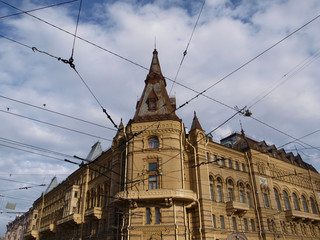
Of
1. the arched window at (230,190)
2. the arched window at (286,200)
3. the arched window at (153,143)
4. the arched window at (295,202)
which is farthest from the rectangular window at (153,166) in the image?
the arched window at (295,202)

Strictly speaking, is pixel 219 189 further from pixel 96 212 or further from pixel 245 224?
pixel 96 212

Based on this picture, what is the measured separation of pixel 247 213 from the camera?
111ft

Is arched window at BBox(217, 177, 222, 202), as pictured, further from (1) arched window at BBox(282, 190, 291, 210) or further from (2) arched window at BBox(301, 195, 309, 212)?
(2) arched window at BBox(301, 195, 309, 212)

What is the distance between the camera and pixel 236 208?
1237 inches

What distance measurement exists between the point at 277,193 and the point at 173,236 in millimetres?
21650

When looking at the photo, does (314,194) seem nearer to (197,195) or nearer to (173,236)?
(197,195)

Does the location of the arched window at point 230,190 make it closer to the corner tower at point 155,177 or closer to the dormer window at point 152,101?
the corner tower at point 155,177

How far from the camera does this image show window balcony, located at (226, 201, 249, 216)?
103 feet

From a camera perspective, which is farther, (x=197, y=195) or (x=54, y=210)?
(x=54, y=210)

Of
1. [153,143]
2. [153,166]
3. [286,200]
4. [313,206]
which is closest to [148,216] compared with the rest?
[153,166]

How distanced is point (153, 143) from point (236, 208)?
12624mm

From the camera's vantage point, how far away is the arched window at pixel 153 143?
31.4m

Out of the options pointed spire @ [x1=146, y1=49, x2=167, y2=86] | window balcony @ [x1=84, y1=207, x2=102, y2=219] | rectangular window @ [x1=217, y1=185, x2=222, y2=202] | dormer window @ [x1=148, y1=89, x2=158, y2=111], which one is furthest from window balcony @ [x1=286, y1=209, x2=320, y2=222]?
pointed spire @ [x1=146, y1=49, x2=167, y2=86]

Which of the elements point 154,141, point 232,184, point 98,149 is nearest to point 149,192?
point 154,141
